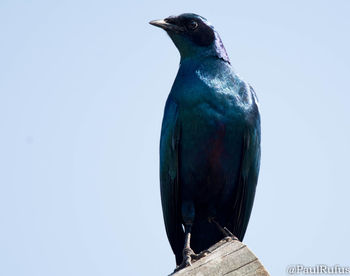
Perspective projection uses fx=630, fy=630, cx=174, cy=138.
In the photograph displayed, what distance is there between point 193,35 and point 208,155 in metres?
1.59

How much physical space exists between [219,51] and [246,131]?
116 cm

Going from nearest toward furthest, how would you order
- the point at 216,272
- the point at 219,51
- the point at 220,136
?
1. the point at 216,272
2. the point at 220,136
3. the point at 219,51

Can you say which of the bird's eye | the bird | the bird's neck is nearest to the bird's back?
the bird

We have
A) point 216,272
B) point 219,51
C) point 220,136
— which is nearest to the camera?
point 216,272

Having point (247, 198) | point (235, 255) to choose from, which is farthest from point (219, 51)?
point (235, 255)

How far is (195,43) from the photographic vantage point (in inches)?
300

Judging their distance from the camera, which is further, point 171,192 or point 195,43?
point 195,43

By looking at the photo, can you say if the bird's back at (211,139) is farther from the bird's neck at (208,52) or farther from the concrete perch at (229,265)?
the concrete perch at (229,265)

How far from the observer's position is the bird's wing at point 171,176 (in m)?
7.05

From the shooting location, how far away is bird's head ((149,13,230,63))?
24.8 ft

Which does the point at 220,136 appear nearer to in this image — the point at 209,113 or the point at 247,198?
the point at 209,113

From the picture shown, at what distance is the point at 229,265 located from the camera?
4.11 metres

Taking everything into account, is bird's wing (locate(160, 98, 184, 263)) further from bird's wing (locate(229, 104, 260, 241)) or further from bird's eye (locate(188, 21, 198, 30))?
bird's eye (locate(188, 21, 198, 30))

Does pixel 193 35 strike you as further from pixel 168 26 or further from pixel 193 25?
pixel 168 26
